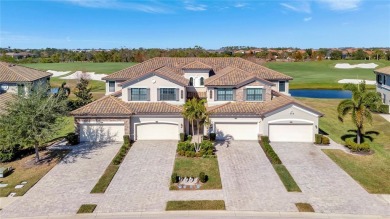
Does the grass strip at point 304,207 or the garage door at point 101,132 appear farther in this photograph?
the garage door at point 101,132

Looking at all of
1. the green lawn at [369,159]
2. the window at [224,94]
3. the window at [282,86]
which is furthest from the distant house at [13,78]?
the green lawn at [369,159]

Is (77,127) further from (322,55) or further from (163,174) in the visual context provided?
(322,55)

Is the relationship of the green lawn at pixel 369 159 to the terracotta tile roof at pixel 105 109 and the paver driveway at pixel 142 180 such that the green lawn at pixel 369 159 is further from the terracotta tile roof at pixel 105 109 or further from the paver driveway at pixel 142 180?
the terracotta tile roof at pixel 105 109

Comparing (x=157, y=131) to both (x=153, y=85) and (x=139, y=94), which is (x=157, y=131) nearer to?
(x=139, y=94)

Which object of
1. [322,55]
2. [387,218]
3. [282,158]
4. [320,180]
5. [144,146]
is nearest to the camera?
[387,218]

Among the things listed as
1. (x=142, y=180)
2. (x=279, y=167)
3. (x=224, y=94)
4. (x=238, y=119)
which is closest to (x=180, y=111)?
(x=224, y=94)

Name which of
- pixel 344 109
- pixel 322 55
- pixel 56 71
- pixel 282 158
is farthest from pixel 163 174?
pixel 322 55
